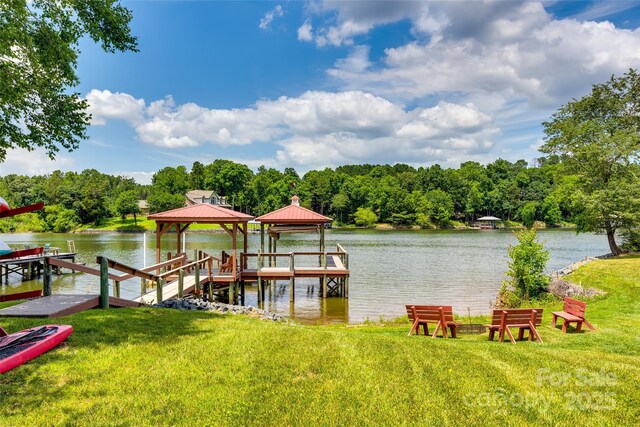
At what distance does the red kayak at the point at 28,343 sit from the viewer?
5078 millimetres

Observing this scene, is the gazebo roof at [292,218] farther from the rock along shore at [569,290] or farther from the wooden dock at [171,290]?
the rock along shore at [569,290]

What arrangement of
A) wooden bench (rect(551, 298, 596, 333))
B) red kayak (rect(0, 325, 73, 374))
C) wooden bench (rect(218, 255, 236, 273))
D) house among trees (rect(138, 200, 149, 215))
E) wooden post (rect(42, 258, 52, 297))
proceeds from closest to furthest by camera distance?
red kayak (rect(0, 325, 73, 374)), wooden post (rect(42, 258, 52, 297)), wooden bench (rect(551, 298, 596, 333)), wooden bench (rect(218, 255, 236, 273)), house among trees (rect(138, 200, 149, 215))

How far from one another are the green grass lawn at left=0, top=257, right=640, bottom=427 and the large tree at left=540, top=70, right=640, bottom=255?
2212cm

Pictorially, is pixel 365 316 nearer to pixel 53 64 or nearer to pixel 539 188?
pixel 53 64

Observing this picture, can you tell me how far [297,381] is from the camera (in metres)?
5.24

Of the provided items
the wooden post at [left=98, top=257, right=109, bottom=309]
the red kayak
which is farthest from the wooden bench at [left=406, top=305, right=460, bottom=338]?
the red kayak

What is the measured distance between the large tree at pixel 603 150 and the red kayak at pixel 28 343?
28.2 m

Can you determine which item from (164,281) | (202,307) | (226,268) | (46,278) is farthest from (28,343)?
(226,268)

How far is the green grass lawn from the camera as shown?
4348mm

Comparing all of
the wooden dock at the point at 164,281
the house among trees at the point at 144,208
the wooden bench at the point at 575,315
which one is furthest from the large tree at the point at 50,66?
the house among trees at the point at 144,208

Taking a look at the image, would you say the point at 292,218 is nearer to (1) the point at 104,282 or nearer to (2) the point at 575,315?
(1) the point at 104,282

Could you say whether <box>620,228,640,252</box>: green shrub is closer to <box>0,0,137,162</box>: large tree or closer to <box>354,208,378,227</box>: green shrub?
<box>0,0,137,162</box>: large tree

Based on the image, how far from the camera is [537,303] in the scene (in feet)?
52.2

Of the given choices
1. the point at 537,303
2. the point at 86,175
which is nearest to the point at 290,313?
the point at 537,303
